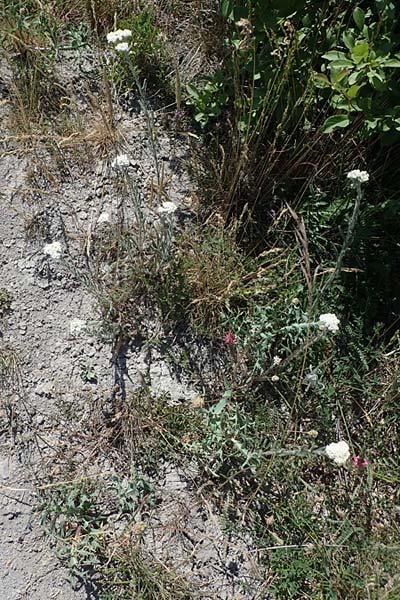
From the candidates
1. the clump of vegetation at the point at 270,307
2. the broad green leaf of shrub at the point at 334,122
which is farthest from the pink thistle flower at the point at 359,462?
the broad green leaf of shrub at the point at 334,122

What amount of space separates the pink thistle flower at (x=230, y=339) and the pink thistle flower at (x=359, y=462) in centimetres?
74

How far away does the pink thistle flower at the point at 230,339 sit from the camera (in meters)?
2.62

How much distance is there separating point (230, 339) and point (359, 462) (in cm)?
79

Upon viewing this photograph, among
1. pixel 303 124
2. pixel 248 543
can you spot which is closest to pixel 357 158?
pixel 303 124

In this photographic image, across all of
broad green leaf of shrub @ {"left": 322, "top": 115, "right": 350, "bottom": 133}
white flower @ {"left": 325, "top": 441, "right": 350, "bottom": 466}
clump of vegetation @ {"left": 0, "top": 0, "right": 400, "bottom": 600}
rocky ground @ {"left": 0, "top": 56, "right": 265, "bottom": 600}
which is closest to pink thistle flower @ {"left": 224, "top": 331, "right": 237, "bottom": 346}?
clump of vegetation @ {"left": 0, "top": 0, "right": 400, "bottom": 600}

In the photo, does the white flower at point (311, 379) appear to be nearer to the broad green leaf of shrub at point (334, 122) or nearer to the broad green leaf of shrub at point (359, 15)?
the broad green leaf of shrub at point (334, 122)

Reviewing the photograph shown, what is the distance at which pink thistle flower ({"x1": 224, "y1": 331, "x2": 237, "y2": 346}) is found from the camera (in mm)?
2615

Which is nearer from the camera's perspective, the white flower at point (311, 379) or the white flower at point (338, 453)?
the white flower at point (338, 453)

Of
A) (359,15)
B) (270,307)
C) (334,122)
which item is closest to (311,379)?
(270,307)

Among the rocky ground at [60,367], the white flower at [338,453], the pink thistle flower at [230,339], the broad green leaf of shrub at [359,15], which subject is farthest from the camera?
the pink thistle flower at [230,339]

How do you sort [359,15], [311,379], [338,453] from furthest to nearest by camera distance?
[311,379]
[359,15]
[338,453]

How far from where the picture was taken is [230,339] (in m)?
2.62

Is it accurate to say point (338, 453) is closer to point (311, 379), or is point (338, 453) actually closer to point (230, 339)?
point (311, 379)

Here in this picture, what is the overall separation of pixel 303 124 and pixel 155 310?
1.15 m
